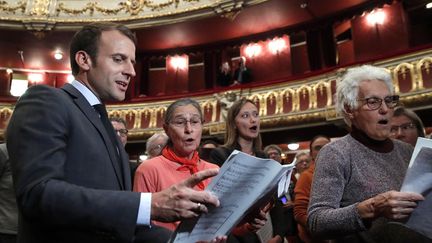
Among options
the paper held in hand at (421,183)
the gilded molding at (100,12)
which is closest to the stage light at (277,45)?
the gilded molding at (100,12)

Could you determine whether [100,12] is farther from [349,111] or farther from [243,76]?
[349,111]

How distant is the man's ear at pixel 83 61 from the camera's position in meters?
1.40

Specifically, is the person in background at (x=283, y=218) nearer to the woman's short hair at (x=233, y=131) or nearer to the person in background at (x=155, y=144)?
the woman's short hair at (x=233, y=131)

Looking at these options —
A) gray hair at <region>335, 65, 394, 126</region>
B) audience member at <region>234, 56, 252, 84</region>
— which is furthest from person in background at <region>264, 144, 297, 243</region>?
audience member at <region>234, 56, 252, 84</region>

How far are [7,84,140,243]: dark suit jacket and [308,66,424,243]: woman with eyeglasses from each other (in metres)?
0.86

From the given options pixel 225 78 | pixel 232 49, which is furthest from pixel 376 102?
pixel 232 49

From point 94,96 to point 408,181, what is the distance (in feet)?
3.81

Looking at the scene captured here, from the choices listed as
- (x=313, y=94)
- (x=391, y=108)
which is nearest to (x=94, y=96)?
(x=391, y=108)

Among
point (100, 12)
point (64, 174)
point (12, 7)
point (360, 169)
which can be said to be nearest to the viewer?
point (64, 174)

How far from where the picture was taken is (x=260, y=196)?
1288 millimetres

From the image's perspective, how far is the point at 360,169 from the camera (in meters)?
1.69

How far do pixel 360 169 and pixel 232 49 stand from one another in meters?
11.0

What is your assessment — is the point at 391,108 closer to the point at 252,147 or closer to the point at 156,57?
the point at 252,147

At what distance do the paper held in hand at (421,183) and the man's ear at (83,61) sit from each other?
120 centimetres
